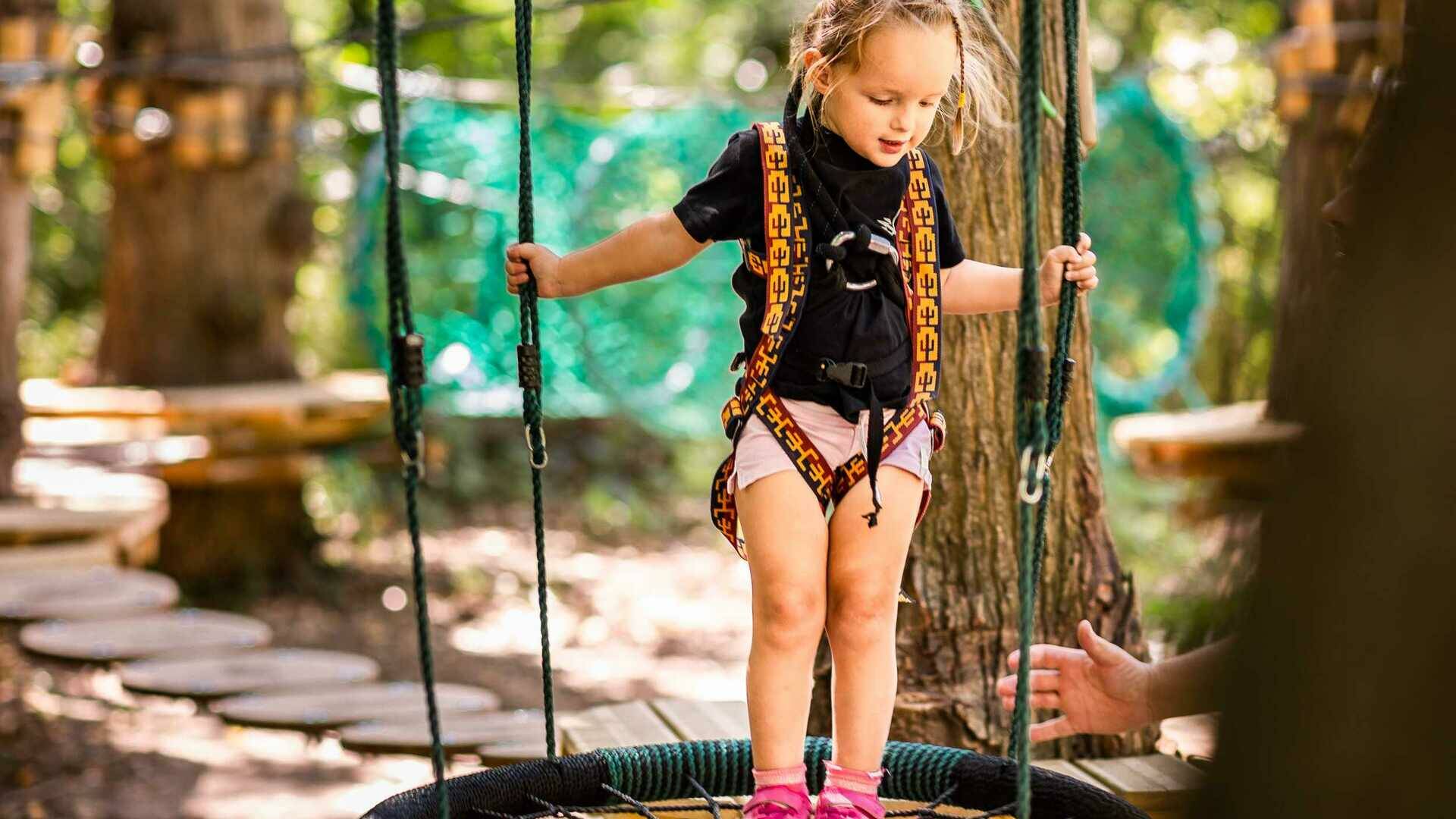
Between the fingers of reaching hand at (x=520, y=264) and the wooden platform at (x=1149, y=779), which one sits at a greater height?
the fingers of reaching hand at (x=520, y=264)

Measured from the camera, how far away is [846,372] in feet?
5.65

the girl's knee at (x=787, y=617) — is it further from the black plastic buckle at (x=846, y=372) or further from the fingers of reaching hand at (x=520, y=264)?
the fingers of reaching hand at (x=520, y=264)

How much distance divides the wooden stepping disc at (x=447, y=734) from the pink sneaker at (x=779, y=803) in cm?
123

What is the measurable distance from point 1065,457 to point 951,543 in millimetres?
269

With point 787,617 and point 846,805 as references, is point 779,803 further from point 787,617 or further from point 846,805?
point 787,617

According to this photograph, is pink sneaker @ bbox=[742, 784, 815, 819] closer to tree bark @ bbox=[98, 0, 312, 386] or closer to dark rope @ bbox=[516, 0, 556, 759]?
dark rope @ bbox=[516, 0, 556, 759]

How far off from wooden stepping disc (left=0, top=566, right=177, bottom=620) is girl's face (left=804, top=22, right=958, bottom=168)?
2.68 meters

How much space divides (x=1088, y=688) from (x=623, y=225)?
12.3 feet

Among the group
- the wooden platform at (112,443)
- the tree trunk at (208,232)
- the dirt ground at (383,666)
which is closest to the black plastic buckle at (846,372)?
the dirt ground at (383,666)

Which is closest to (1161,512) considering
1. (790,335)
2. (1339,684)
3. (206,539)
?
(206,539)

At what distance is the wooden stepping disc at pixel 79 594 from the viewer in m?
3.62

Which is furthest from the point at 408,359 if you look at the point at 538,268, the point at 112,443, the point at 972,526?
the point at 112,443

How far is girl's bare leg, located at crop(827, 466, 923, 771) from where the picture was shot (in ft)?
5.73

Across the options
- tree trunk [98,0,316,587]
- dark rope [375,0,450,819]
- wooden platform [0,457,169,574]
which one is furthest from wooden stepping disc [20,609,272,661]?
dark rope [375,0,450,819]
